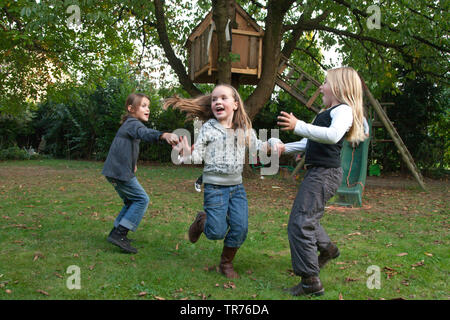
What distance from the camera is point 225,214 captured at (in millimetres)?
3662

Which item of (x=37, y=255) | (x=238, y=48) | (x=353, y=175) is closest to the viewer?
(x=37, y=255)

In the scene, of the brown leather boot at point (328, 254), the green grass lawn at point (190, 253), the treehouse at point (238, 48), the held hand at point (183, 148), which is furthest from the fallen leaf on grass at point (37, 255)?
the treehouse at point (238, 48)

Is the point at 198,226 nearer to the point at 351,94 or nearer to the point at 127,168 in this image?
the point at 127,168

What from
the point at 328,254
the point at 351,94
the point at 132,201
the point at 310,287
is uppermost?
the point at 351,94

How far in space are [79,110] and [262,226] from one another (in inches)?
683

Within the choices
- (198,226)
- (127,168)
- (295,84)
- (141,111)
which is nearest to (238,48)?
(295,84)

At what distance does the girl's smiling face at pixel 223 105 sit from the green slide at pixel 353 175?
16.9 ft

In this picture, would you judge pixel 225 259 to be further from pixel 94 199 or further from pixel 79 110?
pixel 79 110

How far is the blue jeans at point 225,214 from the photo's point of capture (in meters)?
3.62

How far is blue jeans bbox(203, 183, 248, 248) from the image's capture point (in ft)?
11.9

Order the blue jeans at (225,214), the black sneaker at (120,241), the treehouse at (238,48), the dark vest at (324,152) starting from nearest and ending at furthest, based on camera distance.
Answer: the dark vest at (324,152), the blue jeans at (225,214), the black sneaker at (120,241), the treehouse at (238,48)

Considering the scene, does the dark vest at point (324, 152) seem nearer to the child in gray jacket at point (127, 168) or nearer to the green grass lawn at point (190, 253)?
the green grass lawn at point (190, 253)

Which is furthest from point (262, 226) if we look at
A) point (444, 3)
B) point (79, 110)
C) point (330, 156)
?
point (79, 110)

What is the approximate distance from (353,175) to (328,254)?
5898 millimetres
